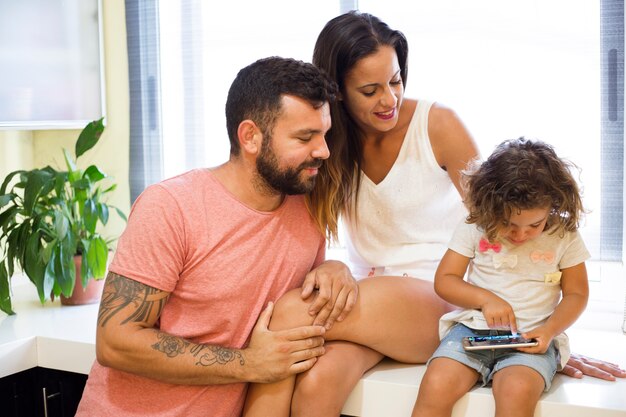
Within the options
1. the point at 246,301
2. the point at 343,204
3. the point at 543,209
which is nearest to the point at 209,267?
the point at 246,301

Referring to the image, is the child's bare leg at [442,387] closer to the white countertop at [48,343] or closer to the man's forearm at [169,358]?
the man's forearm at [169,358]

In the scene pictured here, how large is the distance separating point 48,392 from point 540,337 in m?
1.30

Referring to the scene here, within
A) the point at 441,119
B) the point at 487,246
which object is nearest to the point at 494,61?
the point at 441,119

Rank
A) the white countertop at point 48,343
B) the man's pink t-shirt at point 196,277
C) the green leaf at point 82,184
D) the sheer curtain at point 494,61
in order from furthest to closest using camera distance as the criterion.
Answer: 1. the green leaf at point 82,184
2. the sheer curtain at point 494,61
3. the white countertop at point 48,343
4. the man's pink t-shirt at point 196,277

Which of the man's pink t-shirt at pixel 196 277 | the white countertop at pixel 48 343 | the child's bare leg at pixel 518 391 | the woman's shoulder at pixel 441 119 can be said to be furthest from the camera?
the white countertop at pixel 48 343

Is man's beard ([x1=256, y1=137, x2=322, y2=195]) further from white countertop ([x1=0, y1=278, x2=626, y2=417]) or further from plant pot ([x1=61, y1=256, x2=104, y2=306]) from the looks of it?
plant pot ([x1=61, y1=256, x2=104, y2=306])

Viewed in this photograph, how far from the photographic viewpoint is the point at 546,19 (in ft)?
7.45

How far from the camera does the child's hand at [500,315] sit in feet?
5.23

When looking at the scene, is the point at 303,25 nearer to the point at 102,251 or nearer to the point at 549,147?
the point at 102,251

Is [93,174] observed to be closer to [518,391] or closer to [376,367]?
[376,367]

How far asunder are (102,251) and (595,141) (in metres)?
1.48

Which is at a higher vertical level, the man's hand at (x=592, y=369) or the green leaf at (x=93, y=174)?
the green leaf at (x=93, y=174)

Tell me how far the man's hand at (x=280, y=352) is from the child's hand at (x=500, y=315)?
0.33 metres

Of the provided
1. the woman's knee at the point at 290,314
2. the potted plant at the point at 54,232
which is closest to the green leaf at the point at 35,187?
the potted plant at the point at 54,232
